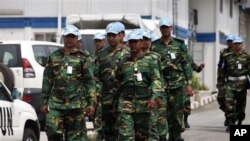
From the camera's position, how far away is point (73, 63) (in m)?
8.83

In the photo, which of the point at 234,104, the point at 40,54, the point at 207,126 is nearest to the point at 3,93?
the point at 40,54

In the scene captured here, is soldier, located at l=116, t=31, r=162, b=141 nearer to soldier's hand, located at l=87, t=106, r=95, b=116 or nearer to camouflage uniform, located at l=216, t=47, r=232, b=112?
soldier's hand, located at l=87, t=106, r=95, b=116

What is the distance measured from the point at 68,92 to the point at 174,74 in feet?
8.01

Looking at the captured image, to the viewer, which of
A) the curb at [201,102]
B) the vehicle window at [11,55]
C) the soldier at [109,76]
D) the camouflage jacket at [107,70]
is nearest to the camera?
the soldier at [109,76]

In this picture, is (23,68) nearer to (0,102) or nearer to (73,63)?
(0,102)

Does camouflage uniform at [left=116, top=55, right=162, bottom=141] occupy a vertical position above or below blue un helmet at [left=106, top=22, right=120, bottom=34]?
below

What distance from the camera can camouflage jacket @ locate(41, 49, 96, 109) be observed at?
28.8 ft

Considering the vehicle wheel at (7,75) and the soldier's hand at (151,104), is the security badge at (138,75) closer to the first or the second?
the soldier's hand at (151,104)

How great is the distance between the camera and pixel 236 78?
14.0m

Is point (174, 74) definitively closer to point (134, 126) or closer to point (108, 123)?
point (108, 123)

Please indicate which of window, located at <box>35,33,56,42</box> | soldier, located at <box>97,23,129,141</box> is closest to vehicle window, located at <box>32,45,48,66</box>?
soldier, located at <box>97,23,129,141</box>

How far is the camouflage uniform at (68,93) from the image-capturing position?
28.6ft

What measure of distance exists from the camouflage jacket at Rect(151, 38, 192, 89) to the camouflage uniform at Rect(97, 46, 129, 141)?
124cm

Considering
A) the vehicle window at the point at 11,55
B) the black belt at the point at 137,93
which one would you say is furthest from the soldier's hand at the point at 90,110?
the vehicle window at the point at 11,55
